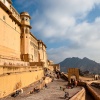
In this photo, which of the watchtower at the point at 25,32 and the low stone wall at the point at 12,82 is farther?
the watchtower at the point at 25,32

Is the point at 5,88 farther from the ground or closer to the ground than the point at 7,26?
closer to the ground

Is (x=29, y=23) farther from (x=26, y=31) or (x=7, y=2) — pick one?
(x=7, y=2)

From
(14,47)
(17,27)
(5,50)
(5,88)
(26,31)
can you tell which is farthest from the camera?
(26,31)

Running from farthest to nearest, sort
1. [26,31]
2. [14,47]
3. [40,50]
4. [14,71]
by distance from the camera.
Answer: [40,50], [26,31], [14,47], [14,71]

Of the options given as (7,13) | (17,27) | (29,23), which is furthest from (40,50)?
(7,13)

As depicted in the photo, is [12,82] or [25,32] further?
[25,32]

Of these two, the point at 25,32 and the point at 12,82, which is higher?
the point at 25,32

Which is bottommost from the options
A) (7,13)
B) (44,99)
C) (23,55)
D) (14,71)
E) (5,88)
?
(44,99)

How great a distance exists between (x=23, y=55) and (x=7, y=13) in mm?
9474

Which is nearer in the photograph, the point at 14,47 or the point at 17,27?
the point at 14,47

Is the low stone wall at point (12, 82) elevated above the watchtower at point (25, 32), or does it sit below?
below

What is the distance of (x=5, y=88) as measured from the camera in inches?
637

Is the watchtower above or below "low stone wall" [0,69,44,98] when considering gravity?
above

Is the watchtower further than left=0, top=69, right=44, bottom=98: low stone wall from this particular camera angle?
Yes
